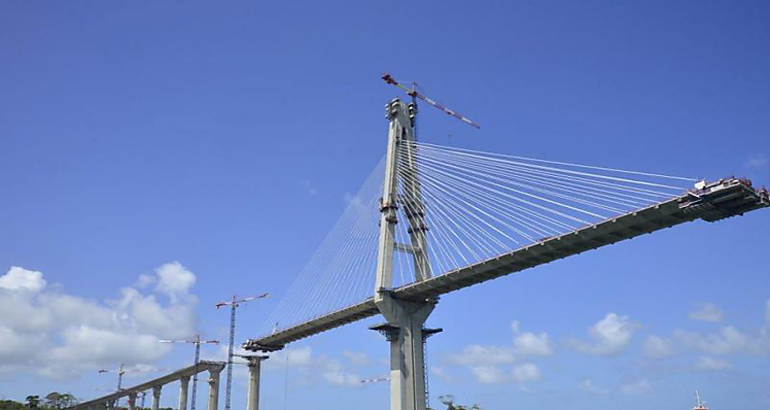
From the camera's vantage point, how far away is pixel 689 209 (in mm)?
46625

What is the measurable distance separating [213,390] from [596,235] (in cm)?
8405

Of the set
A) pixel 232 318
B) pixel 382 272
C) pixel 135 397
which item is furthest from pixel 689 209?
pixel 135 397

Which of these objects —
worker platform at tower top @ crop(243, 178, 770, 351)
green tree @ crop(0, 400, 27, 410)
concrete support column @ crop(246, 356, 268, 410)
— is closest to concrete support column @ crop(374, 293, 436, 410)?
worker platform at tower top @ crop(243, 178, 770, 351)

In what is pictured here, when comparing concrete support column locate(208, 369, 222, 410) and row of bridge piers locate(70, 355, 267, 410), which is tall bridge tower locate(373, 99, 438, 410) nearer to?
row of bridge piers locate(70, 355, 267, 410)

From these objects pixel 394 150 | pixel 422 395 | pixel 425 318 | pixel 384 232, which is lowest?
pixel 422 395

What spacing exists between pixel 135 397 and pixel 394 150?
4411 inches

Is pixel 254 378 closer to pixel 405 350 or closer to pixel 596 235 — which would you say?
pixel 405 350

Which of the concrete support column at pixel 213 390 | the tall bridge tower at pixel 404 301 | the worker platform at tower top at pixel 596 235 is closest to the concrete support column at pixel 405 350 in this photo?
the tall bridge tower at pixel 404 301

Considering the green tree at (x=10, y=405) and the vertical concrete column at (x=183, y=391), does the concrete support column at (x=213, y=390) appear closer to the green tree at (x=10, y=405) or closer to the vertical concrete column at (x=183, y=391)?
the vertical concrete column at (x=183, y=391)

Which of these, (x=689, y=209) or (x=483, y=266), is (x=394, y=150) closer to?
(x=483, y=266)

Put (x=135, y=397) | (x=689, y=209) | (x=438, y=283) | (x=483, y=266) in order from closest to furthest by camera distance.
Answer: (x=689, y=209), (x=483, y=266), (x=438, y=283), (x=135, y=397)

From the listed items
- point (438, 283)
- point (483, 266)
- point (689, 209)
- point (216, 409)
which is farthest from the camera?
point (216, 409)

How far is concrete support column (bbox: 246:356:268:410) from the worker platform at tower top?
26.9m

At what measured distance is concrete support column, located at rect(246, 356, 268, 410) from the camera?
10294 cm
